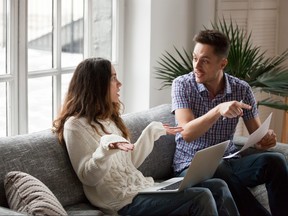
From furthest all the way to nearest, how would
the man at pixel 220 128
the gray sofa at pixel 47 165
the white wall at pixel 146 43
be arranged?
1. the white wall at pixel 146 43
2. the man at pixel 220 128
3. the gray sofa at pixel 47 165

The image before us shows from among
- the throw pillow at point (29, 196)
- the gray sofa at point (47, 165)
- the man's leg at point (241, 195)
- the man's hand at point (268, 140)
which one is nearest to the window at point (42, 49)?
the gray sofa at point (47, 165)

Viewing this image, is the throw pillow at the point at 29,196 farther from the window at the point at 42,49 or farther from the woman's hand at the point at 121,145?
the window at the point at 42,49

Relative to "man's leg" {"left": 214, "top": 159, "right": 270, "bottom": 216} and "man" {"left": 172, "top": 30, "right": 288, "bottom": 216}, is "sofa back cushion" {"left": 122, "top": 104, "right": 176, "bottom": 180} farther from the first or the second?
"man's leg" {"left": 214, "top": 159, "right": 270, "bottom": 216}

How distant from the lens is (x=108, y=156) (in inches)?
113

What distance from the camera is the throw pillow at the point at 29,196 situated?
2524 millimetres

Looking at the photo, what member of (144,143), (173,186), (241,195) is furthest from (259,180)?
(144,143)

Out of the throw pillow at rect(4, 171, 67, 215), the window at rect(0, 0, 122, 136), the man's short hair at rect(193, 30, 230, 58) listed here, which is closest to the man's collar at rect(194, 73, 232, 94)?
the man's short hair at rect(193, 30, 230, 58)

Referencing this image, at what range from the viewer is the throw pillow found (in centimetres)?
252

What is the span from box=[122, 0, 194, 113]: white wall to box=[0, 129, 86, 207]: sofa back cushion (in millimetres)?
1228

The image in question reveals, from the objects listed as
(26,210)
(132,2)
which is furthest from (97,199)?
(132,2)

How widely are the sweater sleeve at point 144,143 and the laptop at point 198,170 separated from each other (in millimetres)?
150

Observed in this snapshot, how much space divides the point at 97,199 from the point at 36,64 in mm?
951

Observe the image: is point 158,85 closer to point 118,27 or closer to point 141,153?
point 118,27

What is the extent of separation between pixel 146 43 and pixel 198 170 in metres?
1.39
